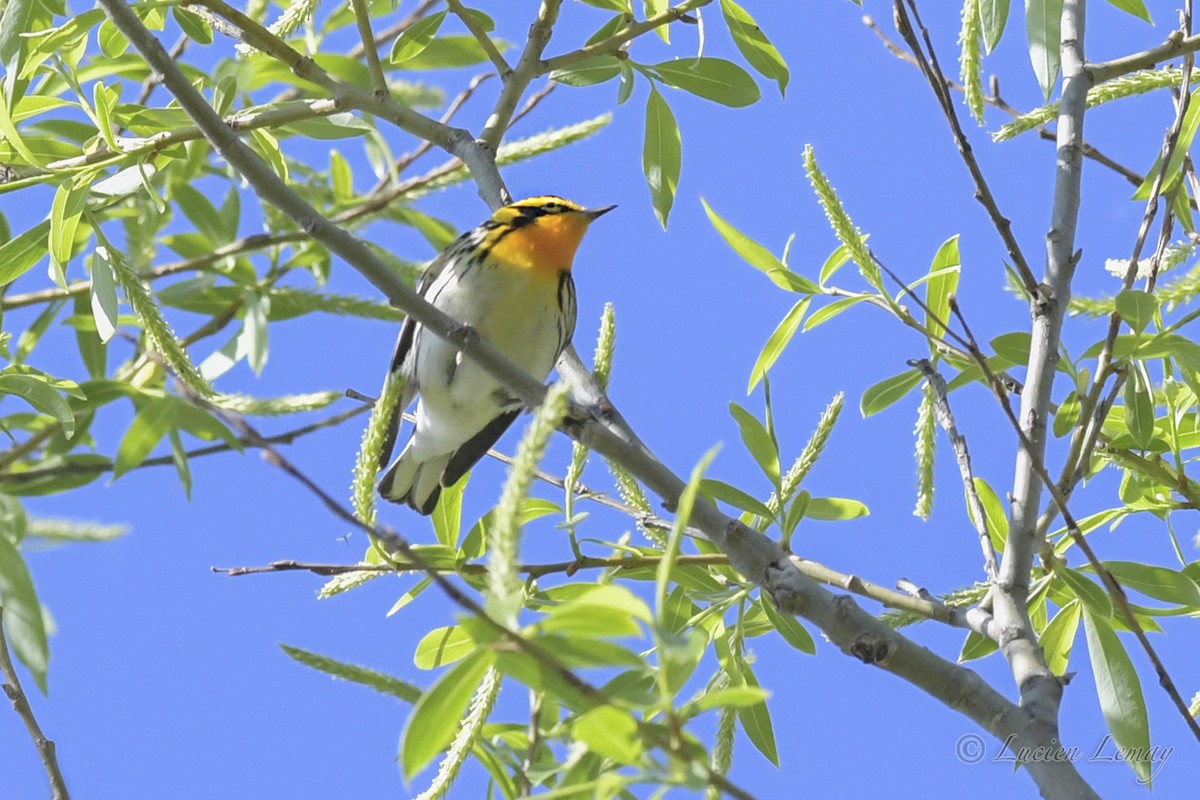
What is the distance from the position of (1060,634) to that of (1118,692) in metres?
0.18

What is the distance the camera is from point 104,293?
2312 mm

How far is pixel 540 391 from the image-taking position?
6.64 feet

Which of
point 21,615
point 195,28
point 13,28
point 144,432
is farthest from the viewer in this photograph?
point 195,28

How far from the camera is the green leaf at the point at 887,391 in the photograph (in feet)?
7.97

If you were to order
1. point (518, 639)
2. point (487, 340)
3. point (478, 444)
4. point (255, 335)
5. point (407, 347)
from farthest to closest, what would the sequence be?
point (478, 444), point (407, 347), point (487, 340), point (255, 335), point (518, 639)

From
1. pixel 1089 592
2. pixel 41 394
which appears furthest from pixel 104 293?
pixel 1089 592

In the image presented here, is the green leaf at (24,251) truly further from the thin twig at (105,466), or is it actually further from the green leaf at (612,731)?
the green leaf at (612,731)


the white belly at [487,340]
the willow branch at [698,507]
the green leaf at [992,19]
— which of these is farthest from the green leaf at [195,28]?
the white belly at [487,340]

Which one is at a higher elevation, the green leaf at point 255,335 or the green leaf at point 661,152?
the green leaf at point 661,152

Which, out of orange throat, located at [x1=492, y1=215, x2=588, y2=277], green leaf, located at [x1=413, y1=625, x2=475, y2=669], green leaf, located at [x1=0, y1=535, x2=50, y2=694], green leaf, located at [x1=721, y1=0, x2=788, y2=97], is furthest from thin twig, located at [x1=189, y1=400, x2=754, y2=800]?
orange throat, located at [x1=492, y1=215, x2=588, y2=277]

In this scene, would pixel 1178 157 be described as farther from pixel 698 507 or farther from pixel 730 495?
pixel 698 507

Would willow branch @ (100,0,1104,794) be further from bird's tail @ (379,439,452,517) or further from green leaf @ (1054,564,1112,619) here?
bird's tail @ (379,439,452,517)

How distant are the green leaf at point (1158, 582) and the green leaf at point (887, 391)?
1.51 ft

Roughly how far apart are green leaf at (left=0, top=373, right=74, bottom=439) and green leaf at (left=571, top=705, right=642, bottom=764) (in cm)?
99
